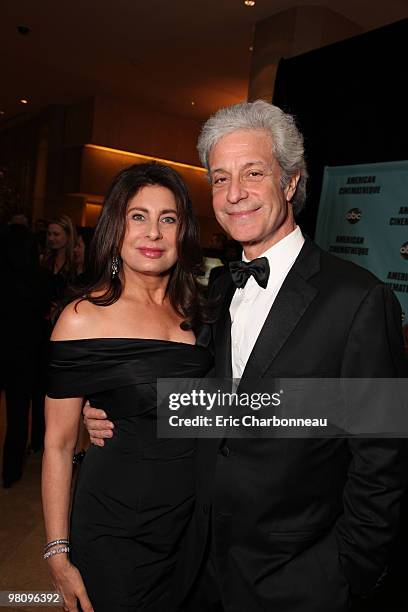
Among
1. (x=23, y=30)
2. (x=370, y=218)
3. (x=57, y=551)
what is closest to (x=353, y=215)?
(x=370, y=218)

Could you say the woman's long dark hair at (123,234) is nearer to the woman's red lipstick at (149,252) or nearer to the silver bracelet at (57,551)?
the woman's red lipstick at (149,252)

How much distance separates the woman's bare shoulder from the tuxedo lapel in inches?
21.2

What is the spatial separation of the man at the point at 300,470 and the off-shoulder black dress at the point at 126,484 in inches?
4.7

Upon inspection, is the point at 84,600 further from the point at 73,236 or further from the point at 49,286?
the point at 73,236

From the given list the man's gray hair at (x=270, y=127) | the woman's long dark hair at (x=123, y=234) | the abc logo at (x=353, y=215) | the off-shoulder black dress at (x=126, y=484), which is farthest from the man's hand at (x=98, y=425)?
the abc logo at (x=353, y=215)

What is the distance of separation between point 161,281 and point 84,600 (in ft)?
3.38

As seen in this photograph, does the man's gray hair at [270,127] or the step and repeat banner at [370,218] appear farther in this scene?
the step and repeat banner at [370,218]

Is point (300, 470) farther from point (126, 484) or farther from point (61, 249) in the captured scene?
point (61, 249)

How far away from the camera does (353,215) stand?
4039 mm

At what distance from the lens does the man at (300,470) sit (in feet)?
4.46

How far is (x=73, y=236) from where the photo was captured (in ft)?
14.3

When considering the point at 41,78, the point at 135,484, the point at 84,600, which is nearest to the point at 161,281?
the point at 135,484

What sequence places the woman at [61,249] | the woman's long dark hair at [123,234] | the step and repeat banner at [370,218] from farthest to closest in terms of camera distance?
the woman at [61,249] < the step and repeat banner at [370,218] < the woman's long dark hair at [123,234]

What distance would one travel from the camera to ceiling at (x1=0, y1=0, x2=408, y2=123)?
5.45m
